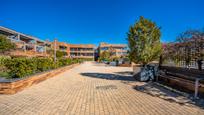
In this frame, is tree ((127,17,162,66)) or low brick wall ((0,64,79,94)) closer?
low brick wall ((0,64,79,94))

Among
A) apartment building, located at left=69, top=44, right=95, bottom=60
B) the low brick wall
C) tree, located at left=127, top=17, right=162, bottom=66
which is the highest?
apartment building, located at left=69, top=44, right=95, bottom=60

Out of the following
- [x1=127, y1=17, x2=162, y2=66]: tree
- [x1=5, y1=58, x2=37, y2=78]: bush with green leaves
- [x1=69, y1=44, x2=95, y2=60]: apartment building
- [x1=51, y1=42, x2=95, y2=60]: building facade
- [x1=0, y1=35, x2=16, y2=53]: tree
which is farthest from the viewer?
[x1=69, y1=44, x2=95, y2=60]: apartment building

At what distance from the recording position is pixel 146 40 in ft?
34.4

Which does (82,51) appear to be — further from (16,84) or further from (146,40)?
(16,84)

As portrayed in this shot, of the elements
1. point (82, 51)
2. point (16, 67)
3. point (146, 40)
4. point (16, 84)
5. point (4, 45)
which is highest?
A: point (82, 51)

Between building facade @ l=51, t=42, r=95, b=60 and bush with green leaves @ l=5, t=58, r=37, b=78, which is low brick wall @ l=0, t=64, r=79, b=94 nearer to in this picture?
bush with green leaves @ l=5, t=58, r=37, b=78

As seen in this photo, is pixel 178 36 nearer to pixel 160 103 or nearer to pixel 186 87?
pixel 186 87

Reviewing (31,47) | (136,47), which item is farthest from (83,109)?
(31,47)

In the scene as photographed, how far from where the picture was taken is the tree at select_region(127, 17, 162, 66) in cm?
1050

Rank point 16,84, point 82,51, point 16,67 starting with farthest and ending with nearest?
point 82,51
point 16,67
point 16,84

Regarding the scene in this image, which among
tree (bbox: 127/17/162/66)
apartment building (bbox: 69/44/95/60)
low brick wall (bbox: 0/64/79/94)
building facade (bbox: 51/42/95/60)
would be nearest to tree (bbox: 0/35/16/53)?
low brick wall (bbox: 0/64/79/94)

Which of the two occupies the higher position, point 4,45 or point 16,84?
point 4,45

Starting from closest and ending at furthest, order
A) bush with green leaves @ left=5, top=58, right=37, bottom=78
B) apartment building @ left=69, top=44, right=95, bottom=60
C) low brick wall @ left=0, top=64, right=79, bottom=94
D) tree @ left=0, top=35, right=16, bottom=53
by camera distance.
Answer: low brick wall @ left=0, top=64, right=79, bottom=94
bush with green leaves @ left=5, top=58, right=37, bottom=78
tree @ left=0, top=35, right=16, bottom=53
apartment building @ left=69, top=44, right=95, bottom=60

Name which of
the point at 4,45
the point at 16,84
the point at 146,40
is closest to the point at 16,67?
the point at 16,84
